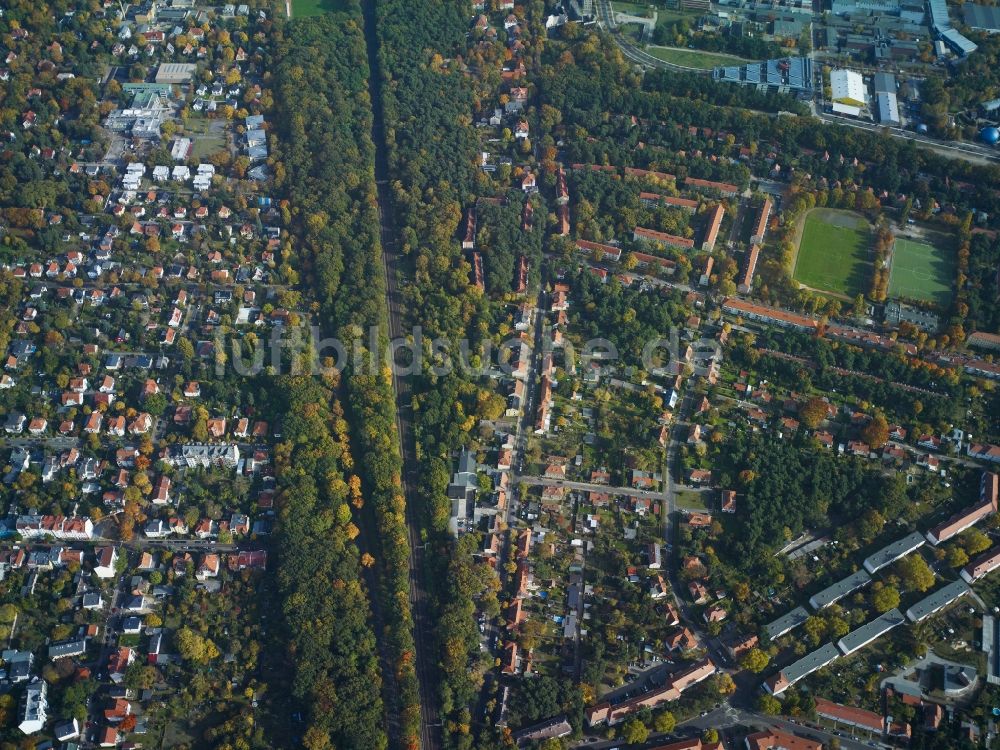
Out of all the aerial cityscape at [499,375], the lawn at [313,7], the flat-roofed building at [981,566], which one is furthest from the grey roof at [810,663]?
the lawn at [313,7]

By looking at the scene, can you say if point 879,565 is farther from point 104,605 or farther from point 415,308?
point 104,605

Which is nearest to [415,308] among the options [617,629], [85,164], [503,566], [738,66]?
[503,566]

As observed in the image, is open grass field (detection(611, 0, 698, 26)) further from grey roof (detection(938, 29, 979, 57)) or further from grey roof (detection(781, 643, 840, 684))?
grey roof (detection(781, 643, 840, 684))

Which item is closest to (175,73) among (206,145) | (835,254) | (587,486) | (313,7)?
(206,145)

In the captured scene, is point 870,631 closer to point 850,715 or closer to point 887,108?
point 850,715

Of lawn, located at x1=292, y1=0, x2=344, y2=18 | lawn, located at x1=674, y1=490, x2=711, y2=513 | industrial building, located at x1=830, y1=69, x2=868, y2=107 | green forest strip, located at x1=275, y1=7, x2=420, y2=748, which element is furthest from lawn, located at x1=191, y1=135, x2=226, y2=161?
industrial building, located at x1=830, y1=69, x2=868, y2=107

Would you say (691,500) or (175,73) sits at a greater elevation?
(175,73)
